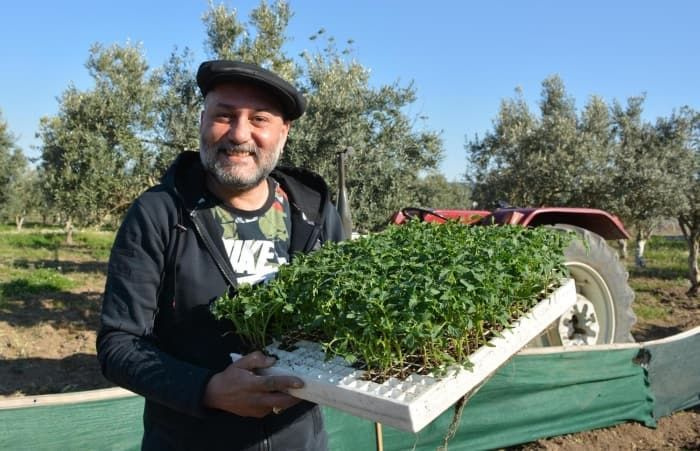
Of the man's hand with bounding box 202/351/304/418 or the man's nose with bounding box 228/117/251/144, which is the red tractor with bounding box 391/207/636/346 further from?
the man's hand with bounding box 202/351/304/418

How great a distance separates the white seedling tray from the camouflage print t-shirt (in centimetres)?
33

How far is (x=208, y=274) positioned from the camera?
186 cm

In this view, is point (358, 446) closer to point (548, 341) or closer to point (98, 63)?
point (548, 341)

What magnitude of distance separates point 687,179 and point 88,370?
14385 millimetres

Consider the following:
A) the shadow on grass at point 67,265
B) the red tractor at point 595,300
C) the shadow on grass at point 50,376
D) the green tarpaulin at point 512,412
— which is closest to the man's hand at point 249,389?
the green tarpaulin at point 512,412

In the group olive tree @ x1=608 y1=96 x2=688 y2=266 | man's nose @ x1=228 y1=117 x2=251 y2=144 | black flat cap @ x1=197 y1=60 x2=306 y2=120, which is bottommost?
man's nose @ x1=228 y1=117 x2=251 y2=144

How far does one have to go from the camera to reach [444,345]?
163 cm

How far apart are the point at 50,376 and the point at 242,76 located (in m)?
6.07

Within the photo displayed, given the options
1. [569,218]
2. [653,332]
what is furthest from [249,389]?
[653,332]

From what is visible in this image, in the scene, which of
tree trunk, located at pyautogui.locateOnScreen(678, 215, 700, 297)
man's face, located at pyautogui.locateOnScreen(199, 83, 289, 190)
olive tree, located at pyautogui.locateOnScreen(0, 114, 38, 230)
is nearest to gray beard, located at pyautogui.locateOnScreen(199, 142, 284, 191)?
man's face, located at pyautogui.locateOnScreen(199, 83, 289, 190)

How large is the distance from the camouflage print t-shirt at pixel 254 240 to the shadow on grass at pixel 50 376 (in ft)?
16.5

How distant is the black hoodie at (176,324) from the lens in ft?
5.27

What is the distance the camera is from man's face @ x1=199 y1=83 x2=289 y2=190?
186cm

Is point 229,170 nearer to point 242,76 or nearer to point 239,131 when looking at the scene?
point 239,131
